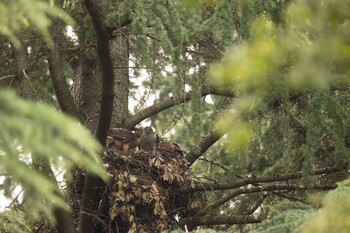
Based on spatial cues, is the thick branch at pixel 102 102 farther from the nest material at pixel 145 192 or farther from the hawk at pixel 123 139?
the hawk at pixel 123 139

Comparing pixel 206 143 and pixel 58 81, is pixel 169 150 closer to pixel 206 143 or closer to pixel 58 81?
pixel 206 143

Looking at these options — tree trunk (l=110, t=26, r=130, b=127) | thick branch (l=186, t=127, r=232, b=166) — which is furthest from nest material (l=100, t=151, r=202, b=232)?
tree trunk (l=110, t=26, r=130, b=127)

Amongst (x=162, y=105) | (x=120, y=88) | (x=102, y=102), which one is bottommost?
(x=102, y=102)

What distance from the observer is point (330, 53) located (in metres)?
2.63

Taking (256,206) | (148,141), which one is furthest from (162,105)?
(256,206)

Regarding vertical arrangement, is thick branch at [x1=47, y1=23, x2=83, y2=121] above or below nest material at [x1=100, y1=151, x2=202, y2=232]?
above

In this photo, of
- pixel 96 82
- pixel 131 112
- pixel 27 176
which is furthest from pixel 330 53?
pixel 131 112

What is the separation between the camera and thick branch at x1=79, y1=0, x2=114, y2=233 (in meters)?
3.95

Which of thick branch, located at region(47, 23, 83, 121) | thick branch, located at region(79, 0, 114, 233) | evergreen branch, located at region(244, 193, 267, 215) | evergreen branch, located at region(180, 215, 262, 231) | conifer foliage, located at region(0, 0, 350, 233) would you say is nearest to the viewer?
conifer foliage, located at region(0, 0, 350, 233)

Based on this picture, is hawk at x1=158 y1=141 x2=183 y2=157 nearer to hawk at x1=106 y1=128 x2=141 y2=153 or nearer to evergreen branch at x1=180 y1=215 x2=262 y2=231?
hawk at x1=106 y1=128 x2=141 y2=153

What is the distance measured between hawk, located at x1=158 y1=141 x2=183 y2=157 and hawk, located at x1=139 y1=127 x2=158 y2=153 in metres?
0.12

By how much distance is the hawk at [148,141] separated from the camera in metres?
6.26

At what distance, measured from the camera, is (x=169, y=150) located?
21.3 ft

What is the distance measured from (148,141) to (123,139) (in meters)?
0.26
